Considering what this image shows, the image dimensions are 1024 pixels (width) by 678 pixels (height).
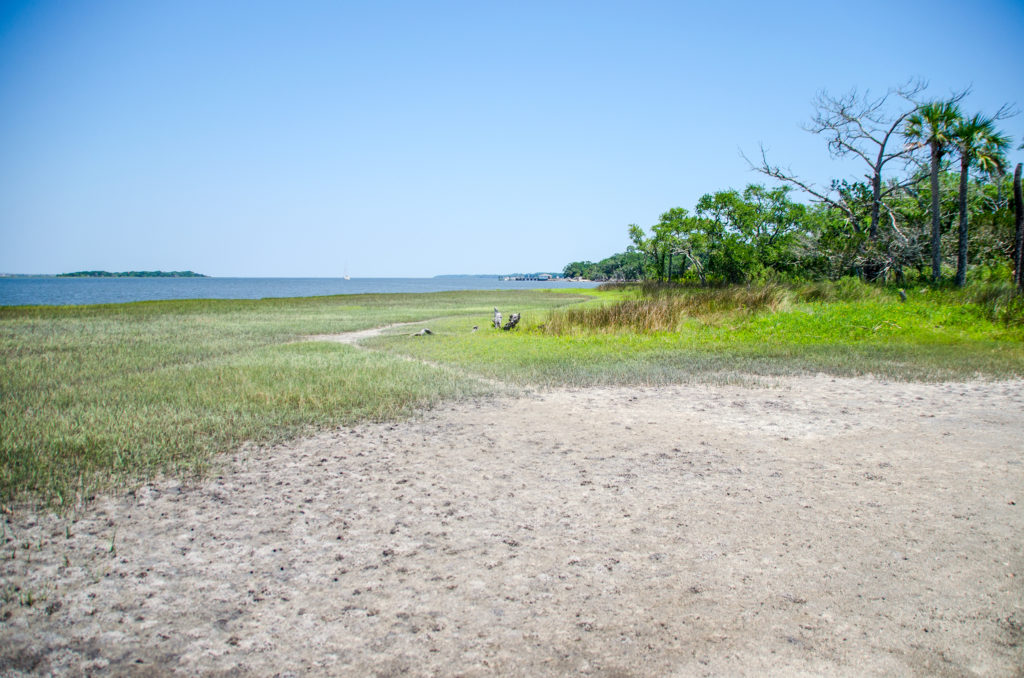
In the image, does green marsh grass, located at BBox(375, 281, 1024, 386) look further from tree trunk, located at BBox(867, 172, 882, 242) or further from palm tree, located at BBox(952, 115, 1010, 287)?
tree trunk, located at BBox(867, 172, 882, 242)

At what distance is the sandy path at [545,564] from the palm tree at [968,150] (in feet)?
70.7

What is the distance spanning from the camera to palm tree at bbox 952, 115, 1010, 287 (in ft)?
75.0

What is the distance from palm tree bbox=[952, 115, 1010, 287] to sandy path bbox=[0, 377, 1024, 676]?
21.5 m

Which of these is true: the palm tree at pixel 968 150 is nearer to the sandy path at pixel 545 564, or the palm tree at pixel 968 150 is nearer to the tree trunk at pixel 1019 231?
the tree trunk at pixel 1019 231

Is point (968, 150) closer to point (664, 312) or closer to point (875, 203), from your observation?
point (875, 203)

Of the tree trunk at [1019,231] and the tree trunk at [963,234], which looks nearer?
the tree trunk at [1019,231]

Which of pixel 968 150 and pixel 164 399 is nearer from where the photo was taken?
pixel 164 399

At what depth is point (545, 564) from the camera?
3.63m

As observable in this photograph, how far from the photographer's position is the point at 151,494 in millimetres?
4832

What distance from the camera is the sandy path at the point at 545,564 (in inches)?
109

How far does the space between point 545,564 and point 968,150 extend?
1161 inches

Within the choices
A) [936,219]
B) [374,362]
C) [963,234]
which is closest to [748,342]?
[374,362]

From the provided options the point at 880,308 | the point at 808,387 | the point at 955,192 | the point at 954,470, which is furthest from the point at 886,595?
the point at 955,192

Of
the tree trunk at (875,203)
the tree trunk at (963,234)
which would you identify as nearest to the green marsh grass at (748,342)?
the tree trunk at (963,234)
